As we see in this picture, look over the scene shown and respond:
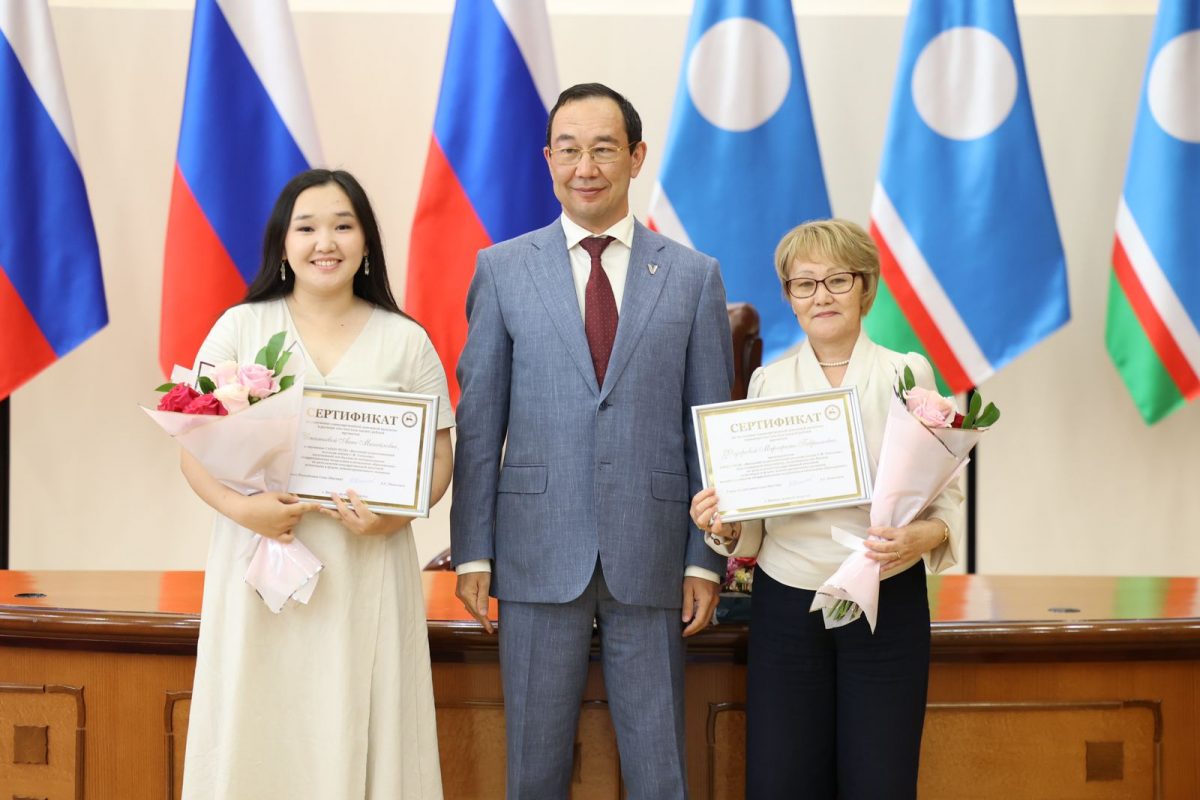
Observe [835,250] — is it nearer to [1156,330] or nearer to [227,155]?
[1156,330]

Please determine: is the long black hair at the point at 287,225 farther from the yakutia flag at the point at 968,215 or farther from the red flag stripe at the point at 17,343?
the yakutia flag at the point at 968,215

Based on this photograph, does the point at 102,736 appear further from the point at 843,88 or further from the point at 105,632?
the point at 843,88

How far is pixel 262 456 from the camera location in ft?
6.22

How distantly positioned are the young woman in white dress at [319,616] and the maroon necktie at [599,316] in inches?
11.1

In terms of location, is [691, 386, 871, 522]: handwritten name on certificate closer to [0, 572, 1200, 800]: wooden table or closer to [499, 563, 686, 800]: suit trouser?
[499, 563, 686, 800]: suit trouser

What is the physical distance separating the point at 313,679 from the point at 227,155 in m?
2.10

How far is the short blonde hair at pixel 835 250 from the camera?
6.40 feet

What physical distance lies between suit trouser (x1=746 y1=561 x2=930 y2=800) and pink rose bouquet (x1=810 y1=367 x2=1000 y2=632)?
6 centimetres

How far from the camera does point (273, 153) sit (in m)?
3.62

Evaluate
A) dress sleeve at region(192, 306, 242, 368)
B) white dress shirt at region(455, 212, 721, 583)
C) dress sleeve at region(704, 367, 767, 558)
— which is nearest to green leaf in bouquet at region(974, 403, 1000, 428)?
dress sleeve at region(704, 367, 767, 558)

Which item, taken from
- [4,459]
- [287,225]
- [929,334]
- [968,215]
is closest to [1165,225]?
[968,215]

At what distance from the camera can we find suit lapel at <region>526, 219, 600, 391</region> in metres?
2.04

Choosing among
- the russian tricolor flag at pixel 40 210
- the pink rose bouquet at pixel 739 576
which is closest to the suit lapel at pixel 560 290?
the pink rose bouquet at pixel 739 576

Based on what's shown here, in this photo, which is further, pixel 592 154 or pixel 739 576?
pixel 739 576
